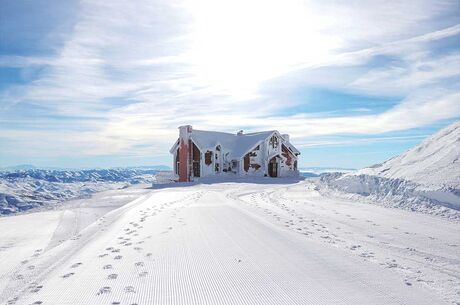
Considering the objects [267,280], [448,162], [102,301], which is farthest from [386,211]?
[102,301]

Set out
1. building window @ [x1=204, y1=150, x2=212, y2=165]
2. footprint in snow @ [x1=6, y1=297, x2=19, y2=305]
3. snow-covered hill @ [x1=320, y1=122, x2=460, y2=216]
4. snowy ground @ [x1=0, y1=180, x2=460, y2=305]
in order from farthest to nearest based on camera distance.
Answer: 1. building window @ [x1=204, y1=150, x2=212, y2=165]
2. snow-covered hill @ [x1=320, y1=122, x2=460, y2=216]
3. snowy ground @ [x1=0, y1=180, x2=460, y2=305]
4. footprint in snow @ [x1=6, y1=297, x2=19, y2=305]

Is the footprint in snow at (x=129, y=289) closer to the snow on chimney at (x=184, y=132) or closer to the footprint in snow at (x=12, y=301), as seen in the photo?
the footprint in snow at (x=12, y=301)

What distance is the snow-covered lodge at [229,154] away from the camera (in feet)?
143

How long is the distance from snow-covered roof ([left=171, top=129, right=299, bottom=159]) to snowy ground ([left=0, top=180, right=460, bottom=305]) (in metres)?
31.8

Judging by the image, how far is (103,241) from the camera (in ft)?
29.6

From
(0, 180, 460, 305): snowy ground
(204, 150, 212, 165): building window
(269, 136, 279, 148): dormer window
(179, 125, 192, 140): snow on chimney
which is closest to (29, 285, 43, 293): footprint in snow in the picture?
(0, 180, 460, 305): snowy ground

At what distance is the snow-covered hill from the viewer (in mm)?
13086

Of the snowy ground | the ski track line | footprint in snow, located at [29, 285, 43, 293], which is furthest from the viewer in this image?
the ski track line

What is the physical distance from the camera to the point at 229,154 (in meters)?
45.5

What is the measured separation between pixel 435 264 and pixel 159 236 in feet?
19.7

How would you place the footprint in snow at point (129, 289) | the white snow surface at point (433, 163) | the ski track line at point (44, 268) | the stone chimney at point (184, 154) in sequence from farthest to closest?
the stone chimney at point (184, 154), the white snow surface at point (433, 163), the ski track line at point (44, 268), the footprint in snow at point (129, 289)

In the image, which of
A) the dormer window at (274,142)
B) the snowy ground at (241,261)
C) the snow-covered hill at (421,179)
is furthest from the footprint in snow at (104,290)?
the dormer window at (274,142)

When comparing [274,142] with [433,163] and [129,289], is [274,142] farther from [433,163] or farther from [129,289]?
[129,289]

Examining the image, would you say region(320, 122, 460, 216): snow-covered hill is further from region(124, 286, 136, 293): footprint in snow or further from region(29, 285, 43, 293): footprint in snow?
region(29, 285, 43, 293): footprint in snow
